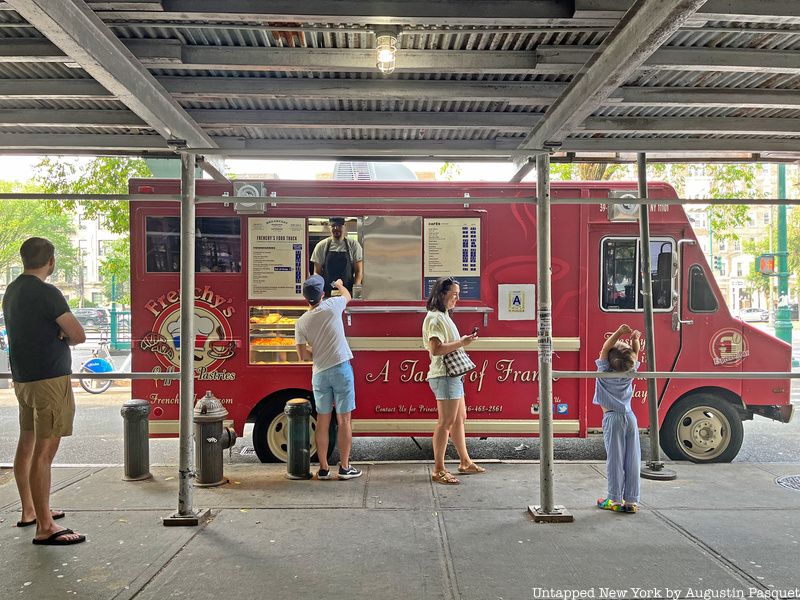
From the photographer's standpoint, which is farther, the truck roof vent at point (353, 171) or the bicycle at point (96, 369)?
the bicycle at point (96, 369)

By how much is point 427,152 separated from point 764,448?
6.79 metres

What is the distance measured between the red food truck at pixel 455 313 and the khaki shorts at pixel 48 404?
7.30 ft

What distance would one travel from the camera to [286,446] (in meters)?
7.20

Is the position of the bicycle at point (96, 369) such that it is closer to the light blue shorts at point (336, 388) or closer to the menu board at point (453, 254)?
the light blue shorts at point (336, 388)

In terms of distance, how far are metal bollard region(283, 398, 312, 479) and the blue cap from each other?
42.9 inches

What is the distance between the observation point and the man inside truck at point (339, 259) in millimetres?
7047

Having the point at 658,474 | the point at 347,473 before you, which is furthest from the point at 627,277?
the point at 347,473

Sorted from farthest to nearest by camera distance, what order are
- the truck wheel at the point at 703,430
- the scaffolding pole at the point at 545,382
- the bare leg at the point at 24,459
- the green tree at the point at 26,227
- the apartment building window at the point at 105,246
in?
the green tree at the point at 26,227 → the apartment building window at the point at 105,246 → the truck wheel at the point at 703,430 → the scaffolding pole at the point at 545,382 → the bare leg at the point at 24,459

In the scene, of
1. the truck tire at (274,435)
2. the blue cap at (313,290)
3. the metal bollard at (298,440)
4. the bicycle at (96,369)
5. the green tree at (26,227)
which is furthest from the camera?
the green tree at (26,227)

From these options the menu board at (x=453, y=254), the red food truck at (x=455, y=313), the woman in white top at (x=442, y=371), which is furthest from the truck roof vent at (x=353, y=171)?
the woman in white top at (x=442, y=371)

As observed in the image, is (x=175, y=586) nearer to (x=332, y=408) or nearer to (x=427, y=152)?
(x=332, y=408)

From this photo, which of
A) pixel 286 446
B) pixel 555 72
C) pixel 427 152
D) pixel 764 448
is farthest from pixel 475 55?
pixel 764 448

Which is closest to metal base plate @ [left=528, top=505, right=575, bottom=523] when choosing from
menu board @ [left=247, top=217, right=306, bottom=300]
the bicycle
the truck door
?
the truck door

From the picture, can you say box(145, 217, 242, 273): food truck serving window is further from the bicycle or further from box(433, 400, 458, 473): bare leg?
the bicycle
